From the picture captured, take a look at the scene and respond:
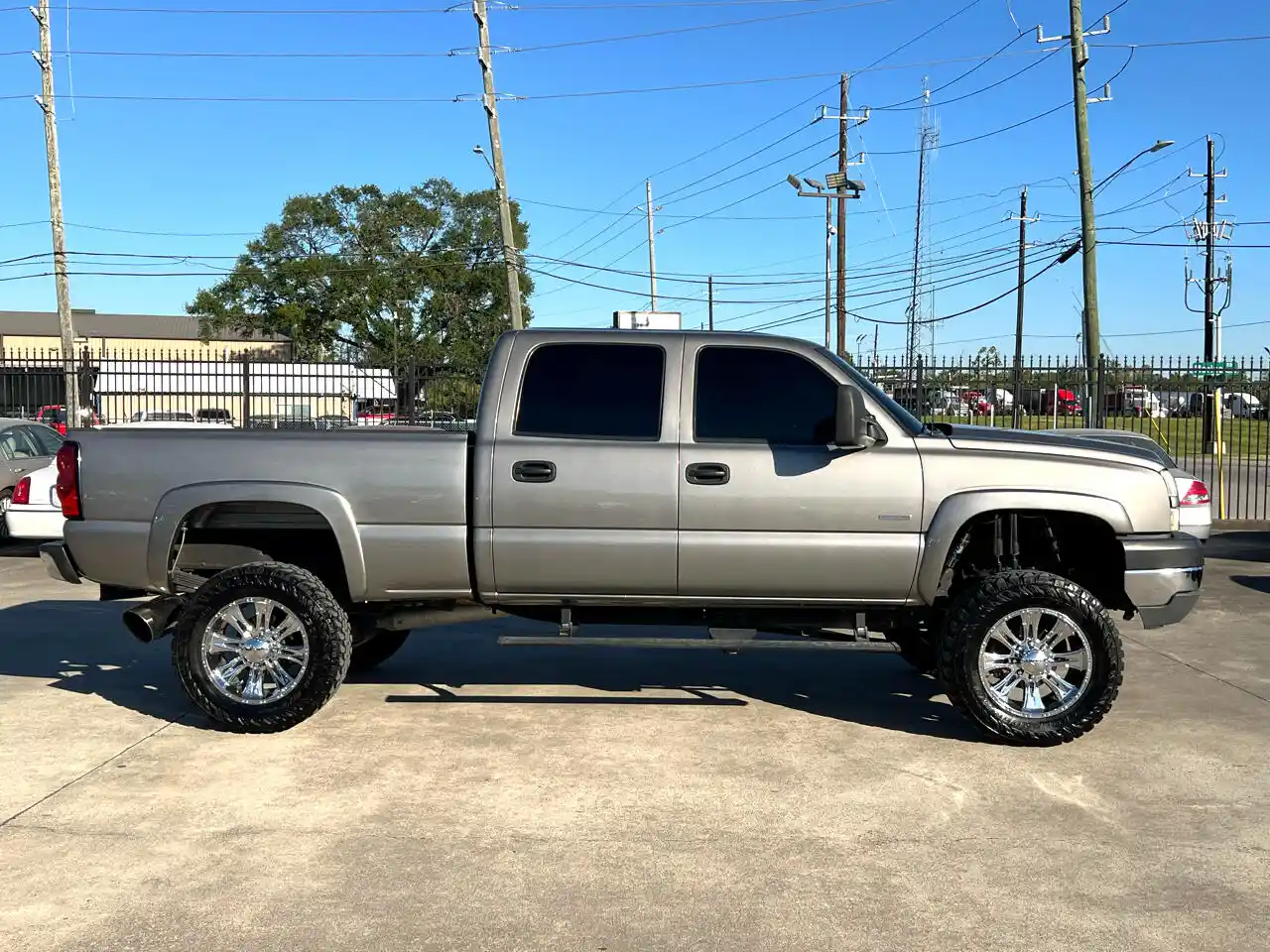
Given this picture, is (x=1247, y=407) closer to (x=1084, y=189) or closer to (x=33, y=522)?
(x=1084, y=189)

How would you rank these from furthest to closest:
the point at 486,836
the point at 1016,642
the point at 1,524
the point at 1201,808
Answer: the point at 1,524 → the point at 1016,642 → the point at 1201,808 → the point at 486,836

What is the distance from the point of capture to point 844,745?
586 cm

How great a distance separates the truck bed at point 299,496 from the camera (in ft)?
19.4

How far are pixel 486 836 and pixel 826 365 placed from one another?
2905mm

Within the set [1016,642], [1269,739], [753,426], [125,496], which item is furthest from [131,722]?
[1269,739]

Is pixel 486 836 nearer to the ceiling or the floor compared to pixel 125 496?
nearer to the floor

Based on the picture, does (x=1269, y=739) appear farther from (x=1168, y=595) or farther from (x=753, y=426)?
(x=753, y=426)

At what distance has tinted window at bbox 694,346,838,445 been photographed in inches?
235

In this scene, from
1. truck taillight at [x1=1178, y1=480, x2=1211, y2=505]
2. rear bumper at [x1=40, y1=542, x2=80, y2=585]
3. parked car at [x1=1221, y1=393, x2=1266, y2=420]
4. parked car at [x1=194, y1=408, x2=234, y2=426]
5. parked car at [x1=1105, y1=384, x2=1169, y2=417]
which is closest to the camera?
rear bumper at [x1=40, y1=542, x2=80, y2=585]

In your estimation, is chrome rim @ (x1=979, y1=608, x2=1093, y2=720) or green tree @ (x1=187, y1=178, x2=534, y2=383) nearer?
chrome rim @ (x1=979, y1=608, x2=1093, y2=720)

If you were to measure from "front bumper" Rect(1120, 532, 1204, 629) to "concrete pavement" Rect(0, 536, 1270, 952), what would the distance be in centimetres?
71

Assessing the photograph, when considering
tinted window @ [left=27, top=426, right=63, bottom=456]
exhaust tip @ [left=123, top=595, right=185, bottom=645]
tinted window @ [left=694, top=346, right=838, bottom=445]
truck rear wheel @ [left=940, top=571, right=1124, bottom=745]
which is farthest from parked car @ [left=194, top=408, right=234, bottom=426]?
truck rear wheel @ [left=940, top=571, right=1124, bottom=745]

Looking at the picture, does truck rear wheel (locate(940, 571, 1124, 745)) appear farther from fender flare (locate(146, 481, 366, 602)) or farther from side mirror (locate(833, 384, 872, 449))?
fender flare (locate(146, 481, 366, 602))

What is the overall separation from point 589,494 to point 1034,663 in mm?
2351
